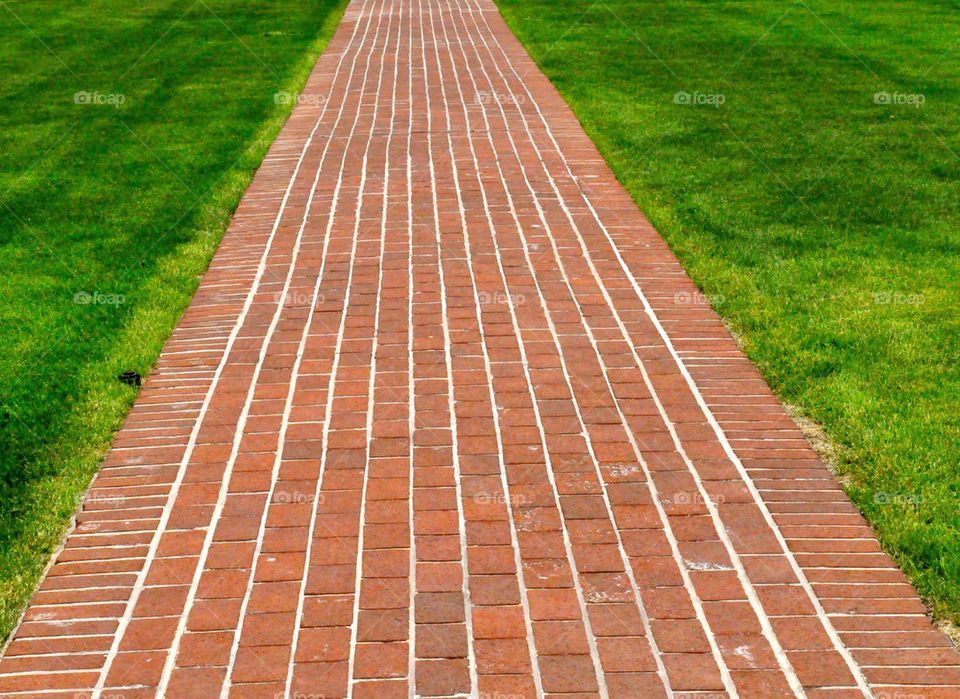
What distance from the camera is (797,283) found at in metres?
6.33

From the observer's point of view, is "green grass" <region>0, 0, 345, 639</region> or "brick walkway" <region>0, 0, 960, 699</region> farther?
"green grass" <region>0, 0, 345, 639</region>

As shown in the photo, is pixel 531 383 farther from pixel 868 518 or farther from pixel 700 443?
pixel 868 518

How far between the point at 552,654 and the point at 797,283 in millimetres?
3764

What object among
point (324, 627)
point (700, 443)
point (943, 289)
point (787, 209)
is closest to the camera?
point (324, 627)

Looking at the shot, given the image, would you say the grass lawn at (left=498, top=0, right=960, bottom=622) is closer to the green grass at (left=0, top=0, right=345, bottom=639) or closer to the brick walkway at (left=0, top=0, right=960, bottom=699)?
the brick walkway at (left=0, top=0, right=960, bottom=699)

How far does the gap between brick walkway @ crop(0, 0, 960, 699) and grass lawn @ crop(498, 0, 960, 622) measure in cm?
24

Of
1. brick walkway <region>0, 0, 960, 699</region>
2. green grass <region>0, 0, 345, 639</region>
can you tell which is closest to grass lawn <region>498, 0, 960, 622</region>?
brick walkway <region>0, 0, 960, 699</region>

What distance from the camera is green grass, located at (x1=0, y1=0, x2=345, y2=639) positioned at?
15.3 feet

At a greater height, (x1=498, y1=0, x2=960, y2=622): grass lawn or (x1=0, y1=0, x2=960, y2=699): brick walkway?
(x1=498, y1=0, x2=960, y2=622): grass lawn

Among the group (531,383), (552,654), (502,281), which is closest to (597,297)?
(502,281)

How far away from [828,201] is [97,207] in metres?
6.01

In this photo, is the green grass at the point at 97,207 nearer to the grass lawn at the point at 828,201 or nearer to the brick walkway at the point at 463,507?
the brick walkway at the point at 463,507

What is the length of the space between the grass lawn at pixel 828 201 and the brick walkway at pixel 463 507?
24 centimetres

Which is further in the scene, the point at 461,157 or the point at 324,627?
the point at 461,157
